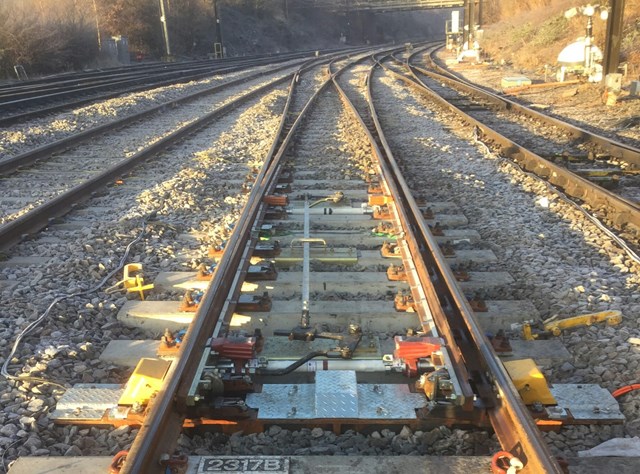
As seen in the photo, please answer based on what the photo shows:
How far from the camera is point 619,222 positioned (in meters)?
5.51

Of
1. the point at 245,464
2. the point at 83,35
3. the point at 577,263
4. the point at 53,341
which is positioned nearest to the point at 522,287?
the point at 577,263

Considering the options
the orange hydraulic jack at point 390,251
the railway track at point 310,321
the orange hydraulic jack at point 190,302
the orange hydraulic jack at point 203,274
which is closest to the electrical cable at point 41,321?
the railway track at point 310,321

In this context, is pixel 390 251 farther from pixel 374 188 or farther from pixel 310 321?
pixel 374 188

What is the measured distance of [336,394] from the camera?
2.71m

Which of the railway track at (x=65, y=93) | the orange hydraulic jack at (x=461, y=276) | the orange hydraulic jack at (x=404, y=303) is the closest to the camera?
the orange hydraulic jack at (x=404, y=303)

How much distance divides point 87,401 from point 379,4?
8276 centimetres

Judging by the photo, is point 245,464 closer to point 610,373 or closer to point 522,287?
point 610,373

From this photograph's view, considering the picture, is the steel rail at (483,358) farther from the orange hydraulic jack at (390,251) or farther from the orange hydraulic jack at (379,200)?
the orange hydraulic jack at (379,200)

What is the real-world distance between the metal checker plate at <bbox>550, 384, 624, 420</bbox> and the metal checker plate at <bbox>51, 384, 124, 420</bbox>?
2.17 meters

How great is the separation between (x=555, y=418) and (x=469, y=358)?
1.59 ft

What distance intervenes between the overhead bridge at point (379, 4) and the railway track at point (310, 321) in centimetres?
7387

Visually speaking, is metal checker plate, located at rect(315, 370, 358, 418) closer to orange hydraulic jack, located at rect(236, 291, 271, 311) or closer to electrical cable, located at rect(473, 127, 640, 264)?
orange hydraulic jack, located at rect(236, 291, 271, 311)

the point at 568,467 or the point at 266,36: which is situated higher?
the point at 266,36

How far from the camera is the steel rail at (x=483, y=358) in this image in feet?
7.07
